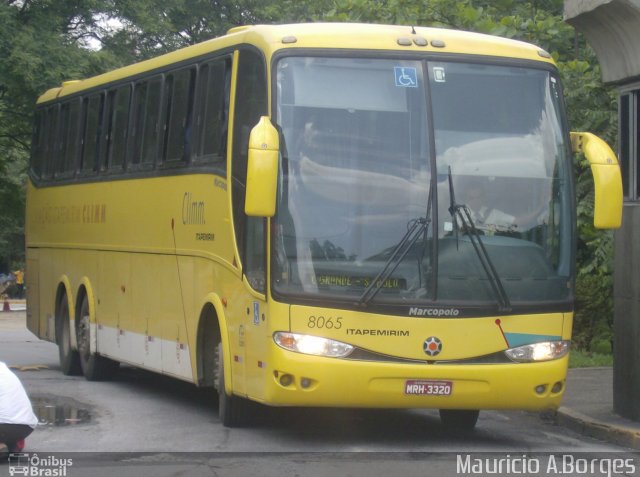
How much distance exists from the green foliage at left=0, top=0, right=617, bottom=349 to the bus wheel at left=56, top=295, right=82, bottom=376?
664cm

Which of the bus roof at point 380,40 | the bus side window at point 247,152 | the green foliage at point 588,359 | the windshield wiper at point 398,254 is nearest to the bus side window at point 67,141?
the bus side window at point 247,152

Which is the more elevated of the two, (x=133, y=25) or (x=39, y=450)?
(x=133, y=25)

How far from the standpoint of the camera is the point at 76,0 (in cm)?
2838

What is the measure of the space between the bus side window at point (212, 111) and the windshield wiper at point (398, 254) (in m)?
2.35

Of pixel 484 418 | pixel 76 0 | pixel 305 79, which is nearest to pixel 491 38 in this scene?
pixel 305 79

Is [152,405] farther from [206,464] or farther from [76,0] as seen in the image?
[76,0]

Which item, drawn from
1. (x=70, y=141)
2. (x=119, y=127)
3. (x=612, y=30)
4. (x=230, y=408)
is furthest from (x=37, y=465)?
(x=70, y=141)

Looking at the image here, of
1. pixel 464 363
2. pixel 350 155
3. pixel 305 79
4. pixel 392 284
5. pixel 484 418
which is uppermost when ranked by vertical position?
pixel 305 79

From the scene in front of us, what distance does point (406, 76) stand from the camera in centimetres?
1073

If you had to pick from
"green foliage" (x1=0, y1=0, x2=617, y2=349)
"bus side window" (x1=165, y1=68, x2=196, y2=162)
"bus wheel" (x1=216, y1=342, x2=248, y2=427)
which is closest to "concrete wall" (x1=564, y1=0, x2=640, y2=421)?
"bus wheel" (x1=216, y1=342, x2=248, y2=427)

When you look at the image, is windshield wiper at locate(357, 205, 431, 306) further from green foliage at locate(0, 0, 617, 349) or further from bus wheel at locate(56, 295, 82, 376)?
bus wheel at locate(56, 295, 82, 376)

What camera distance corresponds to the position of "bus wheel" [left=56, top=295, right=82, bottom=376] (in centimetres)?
1752

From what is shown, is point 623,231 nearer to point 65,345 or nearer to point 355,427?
point 355,427

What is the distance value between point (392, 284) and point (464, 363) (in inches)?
34.7
